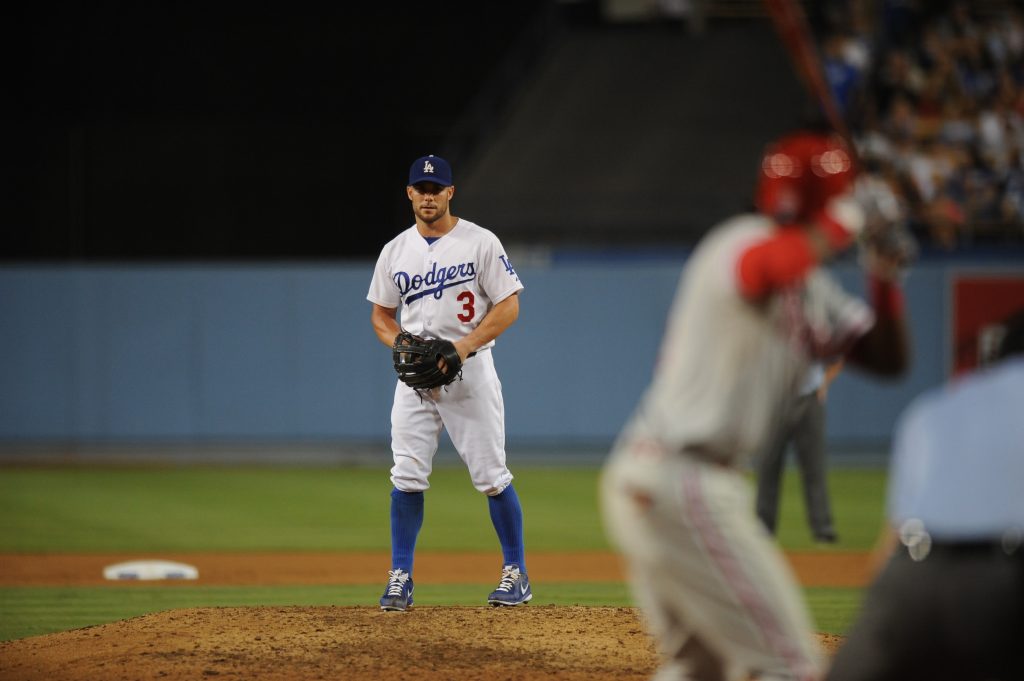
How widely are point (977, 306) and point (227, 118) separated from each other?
1166 centimetres

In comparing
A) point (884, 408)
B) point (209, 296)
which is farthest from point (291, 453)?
point (884, 408)

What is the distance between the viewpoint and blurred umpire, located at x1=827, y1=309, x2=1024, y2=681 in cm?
309

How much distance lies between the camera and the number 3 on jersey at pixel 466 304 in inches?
268

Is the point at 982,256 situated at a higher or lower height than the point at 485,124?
lower

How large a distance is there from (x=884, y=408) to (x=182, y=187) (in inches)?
431

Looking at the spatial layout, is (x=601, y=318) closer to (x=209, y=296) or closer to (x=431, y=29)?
(x=209, y=296)

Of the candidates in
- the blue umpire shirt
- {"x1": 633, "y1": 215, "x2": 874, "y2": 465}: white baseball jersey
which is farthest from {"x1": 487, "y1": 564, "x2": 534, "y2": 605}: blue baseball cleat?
the blue umpire shirt

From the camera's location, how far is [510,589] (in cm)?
693

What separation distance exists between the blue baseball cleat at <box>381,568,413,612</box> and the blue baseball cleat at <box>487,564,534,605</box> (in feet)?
1.45

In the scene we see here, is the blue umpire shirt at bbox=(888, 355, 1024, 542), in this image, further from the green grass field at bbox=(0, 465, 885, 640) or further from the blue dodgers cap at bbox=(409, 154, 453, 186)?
the green grass field at bbox=(0, 465, 885, 640)

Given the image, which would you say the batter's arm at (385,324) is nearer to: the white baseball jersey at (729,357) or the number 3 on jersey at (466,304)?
the number 3 on jersey at (466,304)

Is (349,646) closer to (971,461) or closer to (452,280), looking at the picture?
(452,280)

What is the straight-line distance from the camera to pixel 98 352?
60.3 ft

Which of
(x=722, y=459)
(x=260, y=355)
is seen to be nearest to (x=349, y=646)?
(x=722, y=459)
